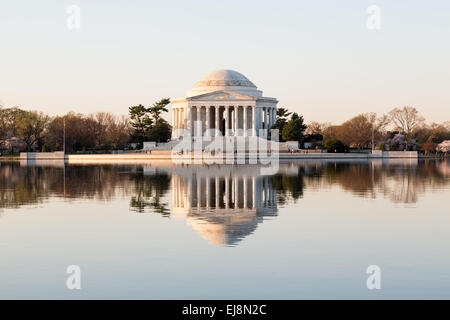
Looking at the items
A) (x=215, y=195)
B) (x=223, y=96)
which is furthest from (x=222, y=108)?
(x=215, y=195)

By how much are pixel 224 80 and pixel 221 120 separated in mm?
8372

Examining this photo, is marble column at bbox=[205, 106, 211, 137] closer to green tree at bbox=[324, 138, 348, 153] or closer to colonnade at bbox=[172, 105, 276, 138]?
colonnade at bbox=[172, 105, 276, 138]

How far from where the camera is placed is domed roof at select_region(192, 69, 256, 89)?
109m

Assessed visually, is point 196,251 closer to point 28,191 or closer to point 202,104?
point 28,191

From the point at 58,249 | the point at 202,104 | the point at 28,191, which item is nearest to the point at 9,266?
the point at 58,249

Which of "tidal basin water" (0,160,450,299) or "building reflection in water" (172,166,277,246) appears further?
"building reflection in water" (172,166,277,246)

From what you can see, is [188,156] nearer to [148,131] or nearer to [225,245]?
[148,131]

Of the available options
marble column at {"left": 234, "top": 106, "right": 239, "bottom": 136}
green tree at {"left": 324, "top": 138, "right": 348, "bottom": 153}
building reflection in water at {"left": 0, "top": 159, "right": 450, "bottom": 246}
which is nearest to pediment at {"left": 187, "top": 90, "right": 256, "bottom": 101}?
marble column at {"left": 234, "top": 106, "right": 239, "bottom": 136}

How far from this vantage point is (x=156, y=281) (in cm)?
1159

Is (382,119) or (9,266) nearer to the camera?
(9,266)

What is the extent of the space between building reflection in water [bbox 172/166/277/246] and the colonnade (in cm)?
7170

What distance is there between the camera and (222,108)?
369ft

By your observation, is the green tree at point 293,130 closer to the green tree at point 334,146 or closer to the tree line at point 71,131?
the green tree at point 334,146
